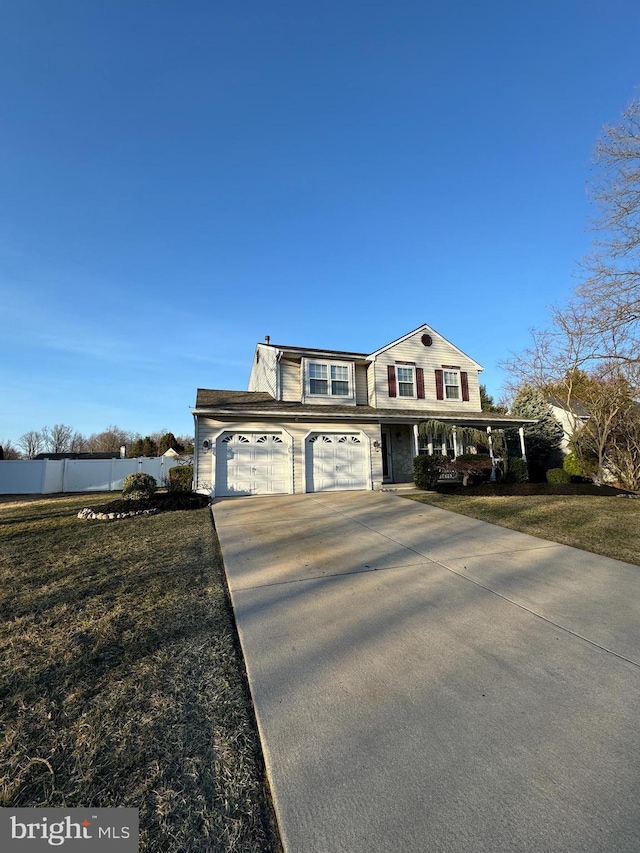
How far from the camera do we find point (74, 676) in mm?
2559

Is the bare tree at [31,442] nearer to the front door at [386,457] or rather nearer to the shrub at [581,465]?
A: the front door at [386,457]

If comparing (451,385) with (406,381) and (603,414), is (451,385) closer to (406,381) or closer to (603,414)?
(406,381)

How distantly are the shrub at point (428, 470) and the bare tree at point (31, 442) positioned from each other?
54.6 meters

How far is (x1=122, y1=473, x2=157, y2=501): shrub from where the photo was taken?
10.4 meters

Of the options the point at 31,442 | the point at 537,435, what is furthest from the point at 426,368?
the point at 31,442

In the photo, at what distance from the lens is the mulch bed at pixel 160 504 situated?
9547 millimetres

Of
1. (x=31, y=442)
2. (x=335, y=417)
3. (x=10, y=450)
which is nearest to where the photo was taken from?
(x=335, y=417)

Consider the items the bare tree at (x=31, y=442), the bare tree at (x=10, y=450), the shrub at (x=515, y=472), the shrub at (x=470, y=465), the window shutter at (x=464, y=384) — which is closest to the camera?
the shrub at (x=470, y=465)

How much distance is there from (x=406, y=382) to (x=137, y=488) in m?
11.6

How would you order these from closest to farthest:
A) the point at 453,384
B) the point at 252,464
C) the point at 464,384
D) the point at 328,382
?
the point at 252,464
the point at 328,382
the point at 453,384
the point at 464,384

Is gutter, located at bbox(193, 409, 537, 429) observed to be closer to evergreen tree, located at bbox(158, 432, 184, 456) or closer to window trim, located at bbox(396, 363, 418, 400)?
window trim, located at bbox(396, 363, 418, 400)

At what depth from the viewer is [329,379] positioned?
600 inches

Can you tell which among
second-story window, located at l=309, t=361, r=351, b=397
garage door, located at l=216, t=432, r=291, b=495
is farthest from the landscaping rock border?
second-story window, located at l=309, t=361, r=351, b=397

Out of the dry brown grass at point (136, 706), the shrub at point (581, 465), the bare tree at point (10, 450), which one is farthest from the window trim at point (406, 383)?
the bare tree at point (10, 450)
